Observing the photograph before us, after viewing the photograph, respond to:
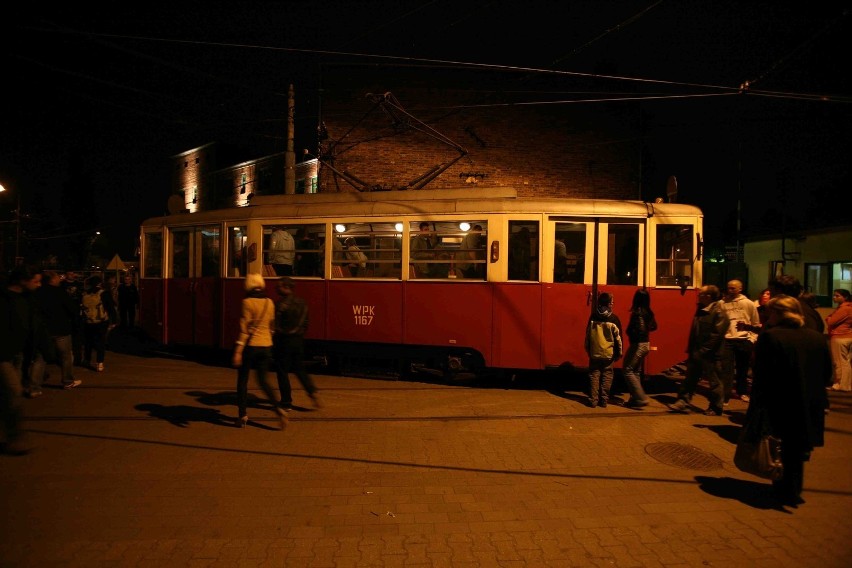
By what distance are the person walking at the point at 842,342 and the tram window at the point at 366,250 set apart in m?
7.24

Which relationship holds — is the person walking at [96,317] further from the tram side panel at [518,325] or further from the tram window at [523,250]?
the tram window at [523,250]

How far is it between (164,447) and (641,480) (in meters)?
4.93

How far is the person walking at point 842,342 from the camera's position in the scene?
8.71 m

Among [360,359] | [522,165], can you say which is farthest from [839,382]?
[522,165]

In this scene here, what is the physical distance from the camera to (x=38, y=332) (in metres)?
6.08

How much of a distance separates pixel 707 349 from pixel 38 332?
8.21m

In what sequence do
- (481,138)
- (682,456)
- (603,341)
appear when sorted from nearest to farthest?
(682,456) < (603,341) < (481,138)

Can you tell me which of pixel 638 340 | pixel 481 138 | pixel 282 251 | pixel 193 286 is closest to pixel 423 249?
pixel 282 251

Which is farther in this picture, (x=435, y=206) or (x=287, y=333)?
(x=435, y=206)

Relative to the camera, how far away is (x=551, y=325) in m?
8.48

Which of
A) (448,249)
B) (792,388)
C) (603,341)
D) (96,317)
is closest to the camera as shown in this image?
(792,388)

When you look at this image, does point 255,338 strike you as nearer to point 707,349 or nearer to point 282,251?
point 282,251

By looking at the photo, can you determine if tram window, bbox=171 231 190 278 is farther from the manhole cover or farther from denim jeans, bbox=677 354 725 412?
denim jeans, bbox=677 354 725 412

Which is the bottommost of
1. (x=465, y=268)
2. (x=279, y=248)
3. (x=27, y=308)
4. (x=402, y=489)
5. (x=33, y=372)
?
(x=402, y=489)
